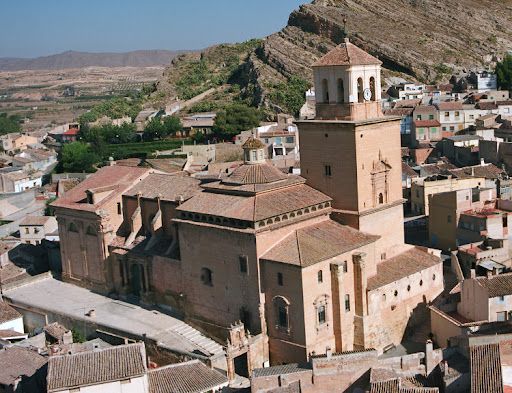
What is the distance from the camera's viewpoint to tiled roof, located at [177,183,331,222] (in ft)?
88.9

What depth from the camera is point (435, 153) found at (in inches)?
2119

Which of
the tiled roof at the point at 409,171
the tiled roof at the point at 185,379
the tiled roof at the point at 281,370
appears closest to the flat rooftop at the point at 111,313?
the tiled roof at the point at 185,379

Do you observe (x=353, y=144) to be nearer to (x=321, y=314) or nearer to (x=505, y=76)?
(x=321, y=314)

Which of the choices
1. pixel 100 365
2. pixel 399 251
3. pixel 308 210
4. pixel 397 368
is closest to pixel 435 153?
pixel 399 251

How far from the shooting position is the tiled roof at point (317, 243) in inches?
1030

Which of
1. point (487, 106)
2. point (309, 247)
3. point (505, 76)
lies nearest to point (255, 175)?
point (309, 247)

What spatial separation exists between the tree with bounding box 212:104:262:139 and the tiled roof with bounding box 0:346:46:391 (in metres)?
41.0

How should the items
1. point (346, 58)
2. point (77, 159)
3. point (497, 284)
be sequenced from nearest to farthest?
point (497, 284) → point (346, 58) → point (77, 159)

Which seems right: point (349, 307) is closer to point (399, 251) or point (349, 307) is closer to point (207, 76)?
point (399, 251)

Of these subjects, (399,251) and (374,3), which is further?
(374,3)

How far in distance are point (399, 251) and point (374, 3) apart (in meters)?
65.4

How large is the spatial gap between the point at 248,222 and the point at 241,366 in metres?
5.51

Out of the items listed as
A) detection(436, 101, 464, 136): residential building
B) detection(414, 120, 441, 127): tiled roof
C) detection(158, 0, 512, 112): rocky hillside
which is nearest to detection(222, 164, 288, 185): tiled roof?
detection(414, 120, 441, 127): tiled roof

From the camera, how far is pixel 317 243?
88.9 feet
